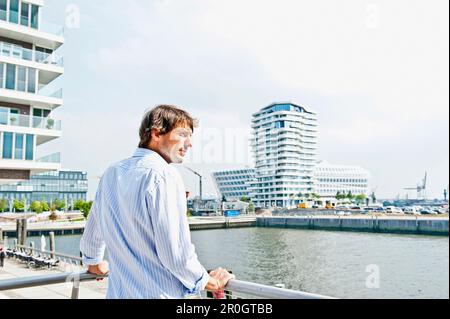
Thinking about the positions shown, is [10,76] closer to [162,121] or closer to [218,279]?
[162,121]

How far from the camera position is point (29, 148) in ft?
50.9

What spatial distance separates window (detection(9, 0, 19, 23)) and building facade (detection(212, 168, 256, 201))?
316 feet

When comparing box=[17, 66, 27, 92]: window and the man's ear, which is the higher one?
box=[17, 66, 27, 92]: window

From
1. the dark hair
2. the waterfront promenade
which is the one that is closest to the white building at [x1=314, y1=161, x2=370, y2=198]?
the waterfront promenade

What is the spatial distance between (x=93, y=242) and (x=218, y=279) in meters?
0.48

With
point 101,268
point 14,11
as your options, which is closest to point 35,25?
point 14,11

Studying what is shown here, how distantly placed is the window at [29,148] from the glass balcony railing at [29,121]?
49 cm

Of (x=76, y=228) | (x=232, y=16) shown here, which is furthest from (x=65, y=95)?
(x=76, y=228)

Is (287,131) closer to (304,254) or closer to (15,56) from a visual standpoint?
(304,254)

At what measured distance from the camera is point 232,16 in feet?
30.9

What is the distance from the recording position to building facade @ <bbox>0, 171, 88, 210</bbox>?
306 ft

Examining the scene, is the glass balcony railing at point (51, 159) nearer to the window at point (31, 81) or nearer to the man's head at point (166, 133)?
the window at point (31, 81)

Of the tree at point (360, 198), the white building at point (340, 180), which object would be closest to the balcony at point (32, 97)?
the tree at point (360, 198)

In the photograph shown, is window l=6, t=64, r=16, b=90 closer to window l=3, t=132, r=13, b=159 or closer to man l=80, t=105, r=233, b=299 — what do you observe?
window l=3, t=132, r=13, b=159
